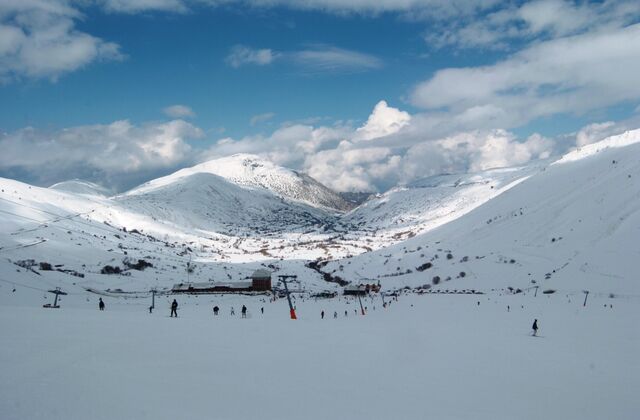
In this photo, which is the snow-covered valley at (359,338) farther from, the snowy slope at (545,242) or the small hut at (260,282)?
the small hut at (260,282)

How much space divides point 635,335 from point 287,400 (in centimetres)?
3175

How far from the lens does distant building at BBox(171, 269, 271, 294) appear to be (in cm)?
7144

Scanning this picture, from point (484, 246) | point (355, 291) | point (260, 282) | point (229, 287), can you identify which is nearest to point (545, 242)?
point (484, 246)

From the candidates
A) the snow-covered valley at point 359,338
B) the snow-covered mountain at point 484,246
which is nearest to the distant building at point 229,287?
the snow-covered valley at point 359,338

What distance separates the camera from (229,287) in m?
75.8

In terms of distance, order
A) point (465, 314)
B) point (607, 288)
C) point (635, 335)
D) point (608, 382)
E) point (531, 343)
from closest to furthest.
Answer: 1. point (608, 382)
2. point (531, 343)
3. point (635, 335)
4. point (465, 314)
5. point (607, 288)

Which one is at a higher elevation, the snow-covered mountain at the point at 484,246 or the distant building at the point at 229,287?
the snow-covered mountain at the point at 484,246

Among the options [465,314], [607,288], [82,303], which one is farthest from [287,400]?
[607,288]

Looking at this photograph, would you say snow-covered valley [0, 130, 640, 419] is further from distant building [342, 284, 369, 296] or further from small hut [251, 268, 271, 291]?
small hut [251, 268, 271, 291]

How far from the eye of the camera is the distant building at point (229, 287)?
71.4 meters

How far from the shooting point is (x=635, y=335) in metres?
33.5

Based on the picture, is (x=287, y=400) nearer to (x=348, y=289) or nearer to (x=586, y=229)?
(x=348, y=289)

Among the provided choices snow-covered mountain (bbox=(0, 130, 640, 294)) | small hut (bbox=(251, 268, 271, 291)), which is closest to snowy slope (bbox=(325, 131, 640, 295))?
snow-covered mountain (bbox=(0, 130, 640, 294))

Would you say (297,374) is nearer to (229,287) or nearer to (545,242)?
A: (229,287)
